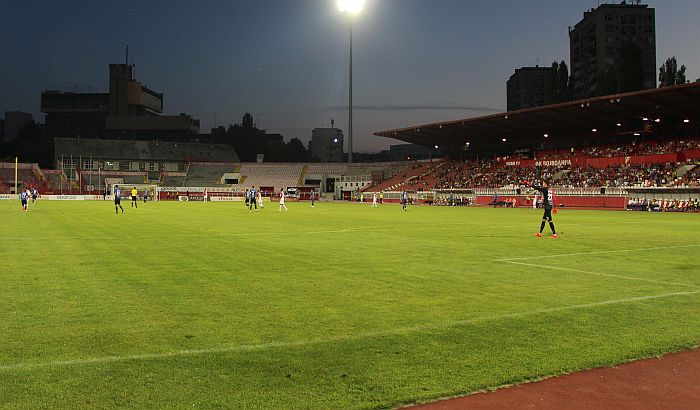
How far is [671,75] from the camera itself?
8675 centimetres

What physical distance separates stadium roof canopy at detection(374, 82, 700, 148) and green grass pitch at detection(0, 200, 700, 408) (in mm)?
46751

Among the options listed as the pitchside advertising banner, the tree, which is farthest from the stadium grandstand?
the tree

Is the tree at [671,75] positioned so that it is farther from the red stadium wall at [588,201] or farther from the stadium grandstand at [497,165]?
the red stadium wall at [588,201]

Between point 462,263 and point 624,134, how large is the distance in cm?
6239

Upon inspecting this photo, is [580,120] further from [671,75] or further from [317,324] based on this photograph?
[317,324]

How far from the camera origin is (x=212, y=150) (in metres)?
126

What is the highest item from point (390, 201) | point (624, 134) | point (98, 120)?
point (98, 120)

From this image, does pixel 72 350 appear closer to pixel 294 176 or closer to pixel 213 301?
pixel 213 301

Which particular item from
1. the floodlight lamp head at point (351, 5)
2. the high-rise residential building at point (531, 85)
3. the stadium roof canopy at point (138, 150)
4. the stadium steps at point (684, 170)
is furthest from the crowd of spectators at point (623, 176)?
the high-rise residential building at point (531, 85)

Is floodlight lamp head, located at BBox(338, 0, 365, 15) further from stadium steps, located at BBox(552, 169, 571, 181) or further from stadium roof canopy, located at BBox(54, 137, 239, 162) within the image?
stadium roof canopy, located at BBox(54, 137, 239, 162)

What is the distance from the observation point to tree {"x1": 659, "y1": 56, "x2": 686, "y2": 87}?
285 feet

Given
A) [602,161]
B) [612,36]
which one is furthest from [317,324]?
[612,36]

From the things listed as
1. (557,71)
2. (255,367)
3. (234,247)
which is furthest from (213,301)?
(557,71)

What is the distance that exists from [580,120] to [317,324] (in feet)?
218
